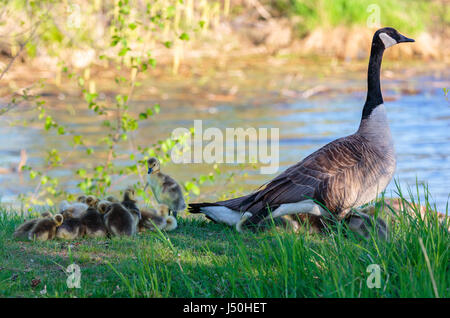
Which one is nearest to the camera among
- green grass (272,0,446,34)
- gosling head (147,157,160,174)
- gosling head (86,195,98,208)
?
gosling head (86,195,98,208)

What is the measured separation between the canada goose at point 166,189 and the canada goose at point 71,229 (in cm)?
143

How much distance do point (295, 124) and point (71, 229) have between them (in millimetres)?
12057

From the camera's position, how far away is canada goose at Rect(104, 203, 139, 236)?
22.1ft

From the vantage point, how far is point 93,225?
22.2 ft

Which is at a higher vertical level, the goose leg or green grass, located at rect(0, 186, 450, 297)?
the goose leg

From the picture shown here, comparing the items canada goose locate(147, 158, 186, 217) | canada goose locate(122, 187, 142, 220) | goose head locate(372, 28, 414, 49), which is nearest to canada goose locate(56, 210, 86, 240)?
canada goose locate(122, 187, 142, 220)

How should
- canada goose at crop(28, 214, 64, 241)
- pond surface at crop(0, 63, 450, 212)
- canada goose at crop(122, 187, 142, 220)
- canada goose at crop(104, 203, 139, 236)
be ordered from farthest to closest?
pond surface at crop(0, 63, 450, 212)
canada goose at crop(122, 187, 142, 220)
canada goose at crop(104, 203, 139, 236)
canada goose at crop(28, 214, 64, 241)

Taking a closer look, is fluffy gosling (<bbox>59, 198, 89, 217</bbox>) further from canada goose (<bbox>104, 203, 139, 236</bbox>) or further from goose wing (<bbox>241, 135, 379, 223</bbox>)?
goose wing (<bbox>241, 135, 379, 223</bbox>)

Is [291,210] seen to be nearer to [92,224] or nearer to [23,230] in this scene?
[92,224]

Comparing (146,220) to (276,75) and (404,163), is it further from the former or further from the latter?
(276,75)

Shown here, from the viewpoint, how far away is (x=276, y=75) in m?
25.7

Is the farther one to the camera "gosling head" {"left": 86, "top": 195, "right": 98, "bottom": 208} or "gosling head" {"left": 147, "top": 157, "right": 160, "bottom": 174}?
"gosling head" {"left": 147, "top": 157, "right": 160, "bottom": 174}

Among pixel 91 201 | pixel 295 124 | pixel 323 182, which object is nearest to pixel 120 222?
pixel 91 201

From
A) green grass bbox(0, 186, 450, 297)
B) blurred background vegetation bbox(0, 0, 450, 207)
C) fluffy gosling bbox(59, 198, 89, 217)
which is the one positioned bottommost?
green grass bbox(0, 186, 450, 297)
